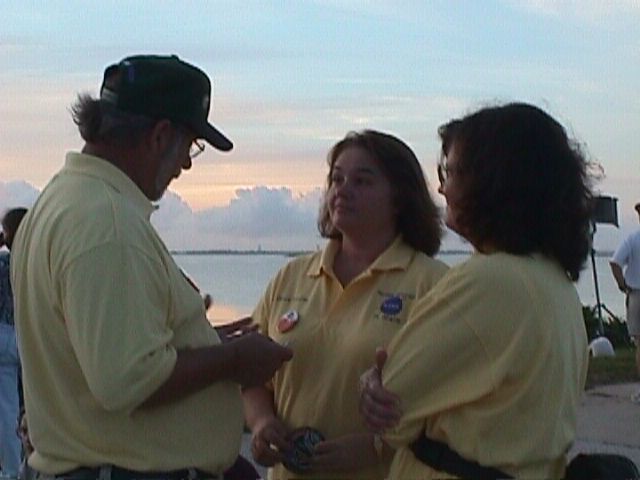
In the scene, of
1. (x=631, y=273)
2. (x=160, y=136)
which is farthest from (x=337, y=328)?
(x=631, y=273)

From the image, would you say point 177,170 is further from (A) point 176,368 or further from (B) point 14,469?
(B) point 14,469

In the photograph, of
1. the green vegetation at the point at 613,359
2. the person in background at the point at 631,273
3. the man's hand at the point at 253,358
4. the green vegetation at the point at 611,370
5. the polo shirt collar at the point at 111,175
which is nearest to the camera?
the polo shirt collar at the point at 111,175

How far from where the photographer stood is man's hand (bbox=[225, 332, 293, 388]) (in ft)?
10.3

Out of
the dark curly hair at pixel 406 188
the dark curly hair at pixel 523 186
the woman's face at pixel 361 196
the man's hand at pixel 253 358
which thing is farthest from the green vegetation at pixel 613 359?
the dark curly hair at pixel 523 186

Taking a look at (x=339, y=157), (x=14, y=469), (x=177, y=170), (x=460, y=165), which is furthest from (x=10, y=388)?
(x=460, y=165)

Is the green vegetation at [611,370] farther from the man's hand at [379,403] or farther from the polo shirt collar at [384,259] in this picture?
the man's hand at [379,403]

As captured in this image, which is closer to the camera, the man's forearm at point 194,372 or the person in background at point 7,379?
the man's forearm at point 194,372

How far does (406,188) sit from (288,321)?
624mm

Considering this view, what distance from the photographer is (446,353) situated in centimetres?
281

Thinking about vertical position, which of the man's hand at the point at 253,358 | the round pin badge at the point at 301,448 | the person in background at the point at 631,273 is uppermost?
the man's hand at the point at 253,358

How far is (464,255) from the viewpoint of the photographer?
3184mm

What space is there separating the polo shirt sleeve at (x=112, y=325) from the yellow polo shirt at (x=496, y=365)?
0.61 m

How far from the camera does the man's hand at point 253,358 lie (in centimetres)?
312

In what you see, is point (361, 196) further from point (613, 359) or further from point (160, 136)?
point (613, 359)
